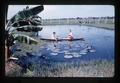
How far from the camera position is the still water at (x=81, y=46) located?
1246 mm

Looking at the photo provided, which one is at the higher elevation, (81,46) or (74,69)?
(81,46)

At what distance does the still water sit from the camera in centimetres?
125

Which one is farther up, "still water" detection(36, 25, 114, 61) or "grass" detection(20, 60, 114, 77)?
"still water" detection(36, 25, 114, 61)

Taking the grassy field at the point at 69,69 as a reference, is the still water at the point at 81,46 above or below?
above

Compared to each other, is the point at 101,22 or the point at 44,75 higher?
the point at 101,22

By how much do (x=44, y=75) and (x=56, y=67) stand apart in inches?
3.3

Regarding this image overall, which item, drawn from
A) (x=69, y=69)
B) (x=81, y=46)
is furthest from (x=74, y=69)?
(x=81, y=46)

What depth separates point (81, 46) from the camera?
4.11 ft

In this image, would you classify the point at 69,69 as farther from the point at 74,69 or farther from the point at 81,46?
the point at 81,46

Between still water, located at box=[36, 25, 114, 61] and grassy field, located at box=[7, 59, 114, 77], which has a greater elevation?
still water, located at box=[36, 25, 114, 61]

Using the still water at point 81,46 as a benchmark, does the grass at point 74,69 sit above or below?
below

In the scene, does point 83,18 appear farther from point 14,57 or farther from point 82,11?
point 14,57
